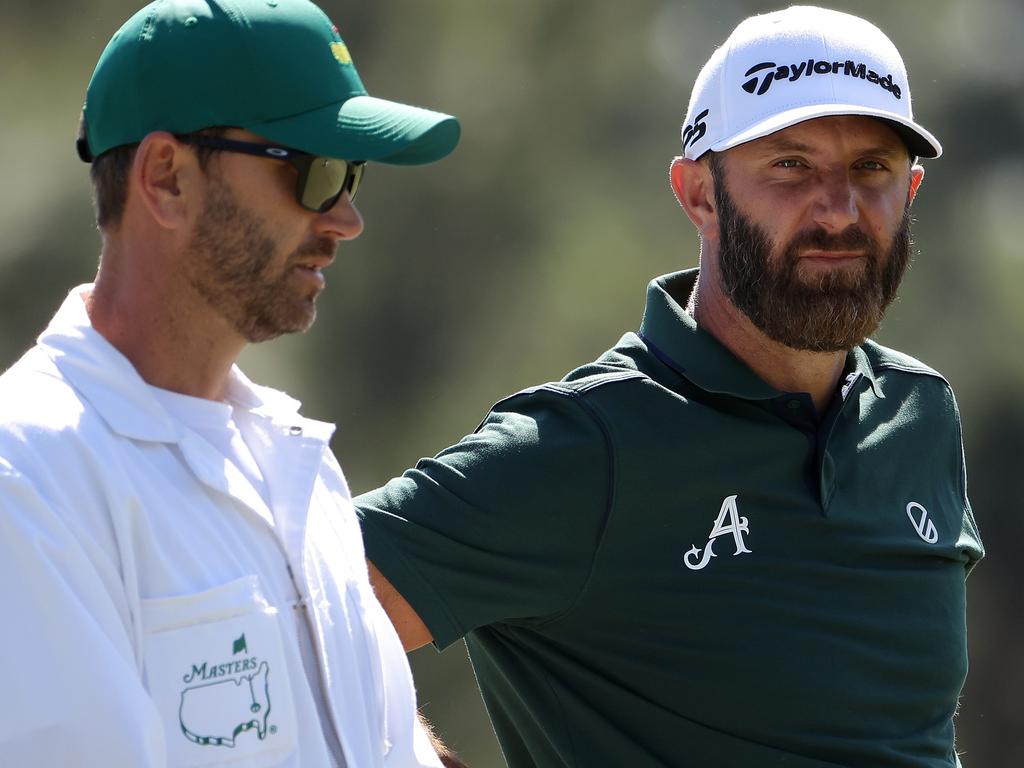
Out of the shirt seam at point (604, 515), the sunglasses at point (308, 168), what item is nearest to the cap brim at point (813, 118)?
the shirt seam at point (604, 515)

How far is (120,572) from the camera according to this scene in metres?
1.76

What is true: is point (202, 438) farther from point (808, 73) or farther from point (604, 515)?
point (808, 73)

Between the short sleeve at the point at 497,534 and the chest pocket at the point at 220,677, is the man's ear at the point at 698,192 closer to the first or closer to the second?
the short sleeve at the point at 497,534

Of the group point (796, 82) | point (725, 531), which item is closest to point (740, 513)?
point (725, 531)

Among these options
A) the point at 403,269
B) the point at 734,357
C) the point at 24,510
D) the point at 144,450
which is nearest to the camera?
the point at 24,510

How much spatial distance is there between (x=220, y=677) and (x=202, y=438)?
0.32m

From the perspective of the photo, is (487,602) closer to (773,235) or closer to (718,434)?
(718,434)

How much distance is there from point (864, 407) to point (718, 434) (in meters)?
0.43

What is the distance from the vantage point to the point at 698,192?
3154 mm

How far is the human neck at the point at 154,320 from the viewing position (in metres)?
1.97

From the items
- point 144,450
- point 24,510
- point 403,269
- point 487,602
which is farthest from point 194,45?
point 403,269

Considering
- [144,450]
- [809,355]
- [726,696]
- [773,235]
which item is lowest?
[726,696]

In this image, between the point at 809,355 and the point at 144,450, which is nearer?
the point at 144,450

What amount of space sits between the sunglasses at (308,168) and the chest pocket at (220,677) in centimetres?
49
